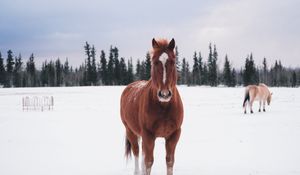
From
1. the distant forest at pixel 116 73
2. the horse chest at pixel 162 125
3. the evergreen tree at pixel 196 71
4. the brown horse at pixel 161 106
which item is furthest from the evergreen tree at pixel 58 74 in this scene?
the horse chest at pixel 162 125

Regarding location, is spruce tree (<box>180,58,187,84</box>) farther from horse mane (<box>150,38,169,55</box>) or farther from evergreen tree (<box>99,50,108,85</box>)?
horse mane (<box>150,38,169,55</box>)

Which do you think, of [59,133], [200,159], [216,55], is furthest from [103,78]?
[200,159]

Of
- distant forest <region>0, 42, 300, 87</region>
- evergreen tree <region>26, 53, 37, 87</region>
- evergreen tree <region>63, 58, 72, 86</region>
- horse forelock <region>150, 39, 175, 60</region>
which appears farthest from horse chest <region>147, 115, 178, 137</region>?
evergreen tree <region>63, 58, 72, 86</region>

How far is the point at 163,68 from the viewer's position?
3814mm

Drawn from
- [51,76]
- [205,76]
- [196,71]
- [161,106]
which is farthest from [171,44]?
[51,76]

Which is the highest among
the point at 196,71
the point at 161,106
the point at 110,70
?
the point at 110,70

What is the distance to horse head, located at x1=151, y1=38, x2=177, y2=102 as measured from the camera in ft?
12.0

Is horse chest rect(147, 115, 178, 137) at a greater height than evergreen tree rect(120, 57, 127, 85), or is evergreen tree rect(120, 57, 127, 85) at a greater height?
evergreen tree rect(120, 57, 127, 85)

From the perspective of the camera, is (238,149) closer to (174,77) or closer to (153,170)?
(153,170)

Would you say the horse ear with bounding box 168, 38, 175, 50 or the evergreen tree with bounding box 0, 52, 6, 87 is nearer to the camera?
the horse ear with bounding box 168, 38, 175, 50

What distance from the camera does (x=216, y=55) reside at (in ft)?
282

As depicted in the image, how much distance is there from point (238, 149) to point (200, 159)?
1396 millimetres

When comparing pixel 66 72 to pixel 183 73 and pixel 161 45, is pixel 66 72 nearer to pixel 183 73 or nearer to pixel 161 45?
pixel 183 73

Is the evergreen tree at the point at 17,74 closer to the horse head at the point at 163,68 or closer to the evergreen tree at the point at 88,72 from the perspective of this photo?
the evergreen tree at the point at 88,72
